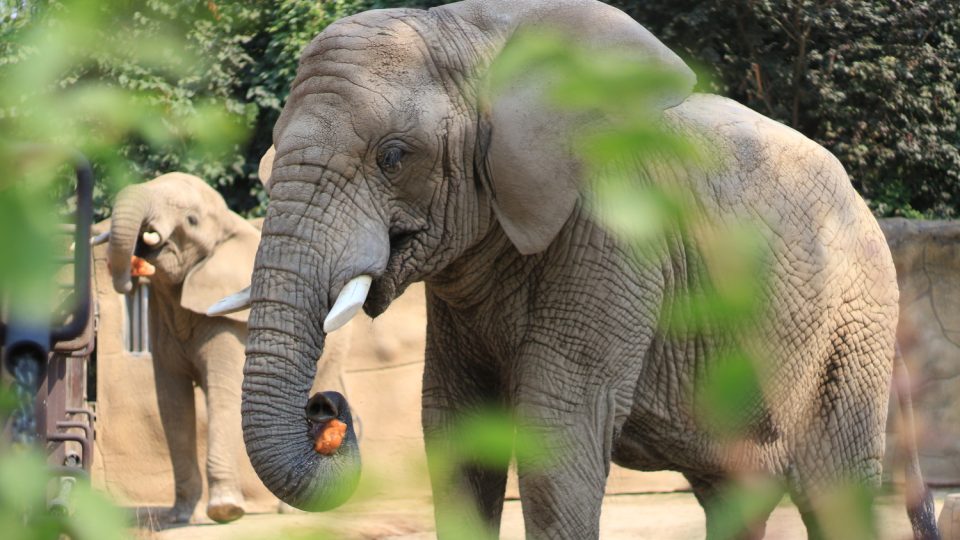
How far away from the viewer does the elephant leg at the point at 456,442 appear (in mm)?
3885

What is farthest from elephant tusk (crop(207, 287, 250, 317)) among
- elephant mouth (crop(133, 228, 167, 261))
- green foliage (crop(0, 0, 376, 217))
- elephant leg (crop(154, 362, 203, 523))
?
elephant leg (crop(154, 362, 203, 523))

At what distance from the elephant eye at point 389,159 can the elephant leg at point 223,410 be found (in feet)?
15.6

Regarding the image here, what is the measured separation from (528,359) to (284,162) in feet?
2.53

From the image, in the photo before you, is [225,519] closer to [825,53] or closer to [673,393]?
[673,393]

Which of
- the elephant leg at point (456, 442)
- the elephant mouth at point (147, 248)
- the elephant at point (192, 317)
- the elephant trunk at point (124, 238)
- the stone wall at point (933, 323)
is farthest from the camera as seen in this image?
the stone wall at point (933, 323)

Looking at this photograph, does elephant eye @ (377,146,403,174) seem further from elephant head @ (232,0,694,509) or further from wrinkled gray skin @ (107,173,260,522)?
wrinkled gray skin @ (107,173,260,522)

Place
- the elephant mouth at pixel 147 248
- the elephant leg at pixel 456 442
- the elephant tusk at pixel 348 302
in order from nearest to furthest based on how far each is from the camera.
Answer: the elephant tusk at pixel 348 302, the elephant leg at pixel 456 442, the elephant mouth at pixel 147 248

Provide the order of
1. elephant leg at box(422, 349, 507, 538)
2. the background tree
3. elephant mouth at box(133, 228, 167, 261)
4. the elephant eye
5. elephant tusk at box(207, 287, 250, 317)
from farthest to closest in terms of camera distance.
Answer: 1. the background tree
2. elephant mouth at box(133, 228, 167, 261)
3. elephant leg at box(422, 349, 507, 538)
4. elephant tusk at box(207, 287, 250, 317)
5. the elephant eye

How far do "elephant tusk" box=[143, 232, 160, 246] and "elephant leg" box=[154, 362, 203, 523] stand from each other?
0.81 m

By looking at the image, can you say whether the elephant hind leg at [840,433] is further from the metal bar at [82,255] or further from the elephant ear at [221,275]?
the elephant ear at [221,275]

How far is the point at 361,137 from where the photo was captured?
11.2 ft

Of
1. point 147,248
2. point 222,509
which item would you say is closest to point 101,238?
point 147,248

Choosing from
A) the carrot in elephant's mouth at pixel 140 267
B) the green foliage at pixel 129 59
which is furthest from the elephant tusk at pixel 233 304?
the carrot in elephant's mouth at pixel 140 267

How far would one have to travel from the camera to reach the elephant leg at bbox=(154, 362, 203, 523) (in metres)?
8.38
